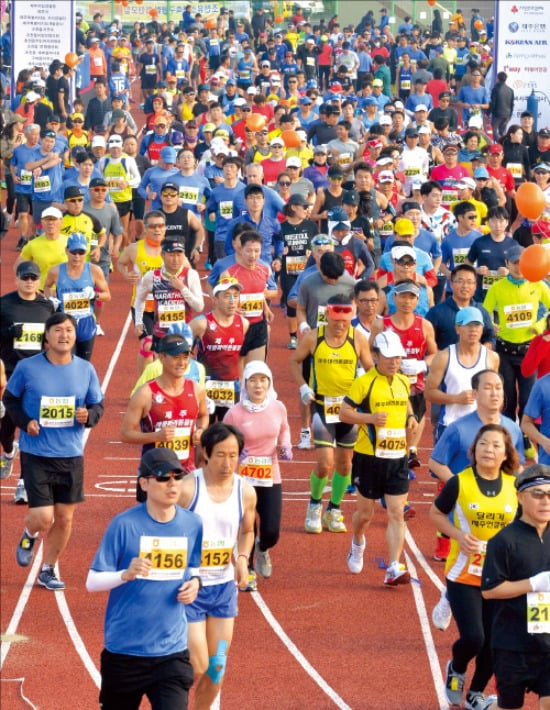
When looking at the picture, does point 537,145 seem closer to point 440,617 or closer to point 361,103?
point 361,103

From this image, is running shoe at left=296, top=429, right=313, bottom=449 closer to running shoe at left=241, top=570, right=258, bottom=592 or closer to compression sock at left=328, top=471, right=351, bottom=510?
compression sock at left=328, top=471, right=351, bottom=510

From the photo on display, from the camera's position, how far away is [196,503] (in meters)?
8.47

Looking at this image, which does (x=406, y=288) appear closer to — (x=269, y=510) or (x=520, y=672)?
(x=269, y=510)

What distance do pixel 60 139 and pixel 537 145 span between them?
721 cm

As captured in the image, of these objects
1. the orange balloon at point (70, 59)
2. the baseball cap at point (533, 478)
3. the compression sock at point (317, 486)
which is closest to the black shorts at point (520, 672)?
the baseball cap at point (533, 478)

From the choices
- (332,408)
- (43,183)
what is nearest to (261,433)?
(332,408)

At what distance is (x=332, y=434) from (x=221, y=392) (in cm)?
98

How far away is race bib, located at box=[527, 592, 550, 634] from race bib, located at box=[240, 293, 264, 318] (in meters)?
6.55

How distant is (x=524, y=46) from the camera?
3098 centimetres

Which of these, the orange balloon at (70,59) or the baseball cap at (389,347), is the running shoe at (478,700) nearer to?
the baseball cap at (389,347)

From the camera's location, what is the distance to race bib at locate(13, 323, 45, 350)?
12.7 meters

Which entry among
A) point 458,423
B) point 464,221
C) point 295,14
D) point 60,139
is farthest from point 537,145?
point 295,14

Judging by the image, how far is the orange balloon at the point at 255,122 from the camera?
82.0 feet

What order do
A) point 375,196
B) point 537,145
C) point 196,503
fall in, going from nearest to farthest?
point 196,503, point 375,196, point 537,145
